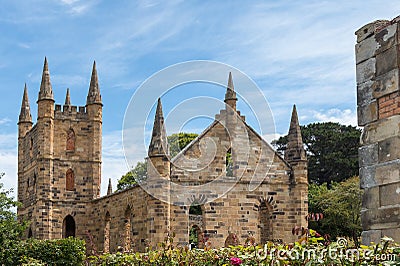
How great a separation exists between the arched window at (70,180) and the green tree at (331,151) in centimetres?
2552

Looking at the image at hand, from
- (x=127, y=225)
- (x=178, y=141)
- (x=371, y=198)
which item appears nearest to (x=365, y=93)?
(x=371, y=198)

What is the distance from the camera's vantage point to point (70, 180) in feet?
148

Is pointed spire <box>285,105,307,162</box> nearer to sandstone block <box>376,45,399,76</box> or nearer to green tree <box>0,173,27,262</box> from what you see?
green tree <box>0,173,27,262</box>

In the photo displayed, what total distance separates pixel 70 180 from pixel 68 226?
3185 millimetres

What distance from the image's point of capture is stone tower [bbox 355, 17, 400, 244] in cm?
978

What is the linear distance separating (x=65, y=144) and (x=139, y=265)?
33.8 m

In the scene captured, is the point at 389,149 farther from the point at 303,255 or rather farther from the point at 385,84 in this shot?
the point at 303,255

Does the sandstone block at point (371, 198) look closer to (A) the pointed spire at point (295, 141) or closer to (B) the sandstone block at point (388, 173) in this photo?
(B) the sandstone block at point (388, 173)

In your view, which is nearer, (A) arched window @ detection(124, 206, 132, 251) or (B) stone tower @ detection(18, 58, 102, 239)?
(A) arched window @ detection(124, 206, 132, 251)

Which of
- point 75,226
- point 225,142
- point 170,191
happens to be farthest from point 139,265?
point 75,226

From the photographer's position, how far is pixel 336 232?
151ft

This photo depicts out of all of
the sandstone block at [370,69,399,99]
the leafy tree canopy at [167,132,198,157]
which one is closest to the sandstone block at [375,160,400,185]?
the sandstone block at [370,69,399,99]

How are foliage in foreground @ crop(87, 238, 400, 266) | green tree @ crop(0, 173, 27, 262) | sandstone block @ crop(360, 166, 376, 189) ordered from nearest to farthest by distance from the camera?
1. foliage in foreground @ crop(87, 238, 400, 266)
2. sandstone block @ crop(360, 166, 376, 189)
3. green tree @ crop(0, 173, 27, 262)

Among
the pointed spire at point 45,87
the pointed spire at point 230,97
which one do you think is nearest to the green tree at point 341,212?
the pointed spire at point 230,97
